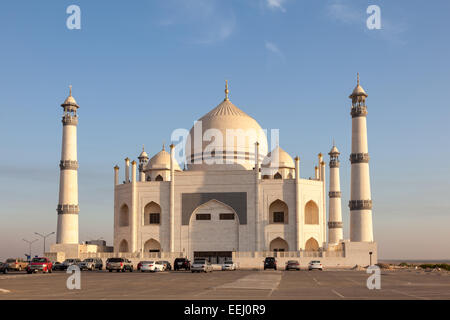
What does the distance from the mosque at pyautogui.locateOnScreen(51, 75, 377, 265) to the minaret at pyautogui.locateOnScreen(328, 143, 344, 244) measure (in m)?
7.72

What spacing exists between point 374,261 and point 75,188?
109 ft

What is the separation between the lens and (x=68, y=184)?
232 feet

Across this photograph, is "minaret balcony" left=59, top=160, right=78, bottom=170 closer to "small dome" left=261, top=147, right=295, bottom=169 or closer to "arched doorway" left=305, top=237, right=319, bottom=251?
"small dome" left=261, top=147, right=295, bottom=169

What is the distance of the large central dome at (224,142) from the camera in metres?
78.6

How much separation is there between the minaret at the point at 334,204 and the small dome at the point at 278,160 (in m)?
7.91

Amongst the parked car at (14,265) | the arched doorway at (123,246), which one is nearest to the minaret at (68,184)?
the arched doorway at (123,246)

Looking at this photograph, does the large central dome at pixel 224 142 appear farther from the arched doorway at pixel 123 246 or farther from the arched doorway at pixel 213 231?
the arched doorway at pixel 123 246

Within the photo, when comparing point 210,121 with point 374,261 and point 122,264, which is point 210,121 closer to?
point 374,261

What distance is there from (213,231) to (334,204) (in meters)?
19.4

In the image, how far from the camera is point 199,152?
262ft

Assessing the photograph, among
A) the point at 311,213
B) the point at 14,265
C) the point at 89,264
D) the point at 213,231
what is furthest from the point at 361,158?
the point at 14,265

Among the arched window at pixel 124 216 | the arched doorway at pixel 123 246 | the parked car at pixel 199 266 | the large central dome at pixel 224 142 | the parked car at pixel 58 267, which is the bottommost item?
the parked car at pixel 58 267

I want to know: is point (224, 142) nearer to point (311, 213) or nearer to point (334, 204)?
point (311, 213)
